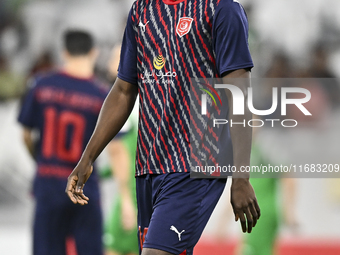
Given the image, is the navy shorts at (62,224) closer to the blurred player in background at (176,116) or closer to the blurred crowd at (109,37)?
the blurred player in background at (176,116)

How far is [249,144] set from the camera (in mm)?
2279

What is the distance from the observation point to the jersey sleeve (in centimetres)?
230

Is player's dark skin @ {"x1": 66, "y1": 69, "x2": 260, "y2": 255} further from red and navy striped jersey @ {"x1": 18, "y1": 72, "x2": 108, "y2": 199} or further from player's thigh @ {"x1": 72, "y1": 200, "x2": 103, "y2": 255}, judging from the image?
player's thigh @ {"x1": 72, "y1": 200, "x2": 103, "y2": 255}

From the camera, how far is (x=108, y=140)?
2684mm

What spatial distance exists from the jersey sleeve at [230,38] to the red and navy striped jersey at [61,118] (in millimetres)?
2160

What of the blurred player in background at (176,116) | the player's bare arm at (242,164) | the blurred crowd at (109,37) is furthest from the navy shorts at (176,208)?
the blurred crowd at (109,37)

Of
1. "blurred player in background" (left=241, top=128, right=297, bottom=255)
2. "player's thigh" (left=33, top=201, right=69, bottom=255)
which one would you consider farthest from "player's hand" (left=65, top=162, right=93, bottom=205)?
"blurred player in background" (left=241, top=128, right=297, bottom=255)

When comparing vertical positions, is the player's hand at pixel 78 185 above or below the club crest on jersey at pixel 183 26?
below

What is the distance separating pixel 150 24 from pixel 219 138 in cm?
58

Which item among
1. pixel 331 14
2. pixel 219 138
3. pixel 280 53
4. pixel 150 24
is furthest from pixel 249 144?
pixel 331 14

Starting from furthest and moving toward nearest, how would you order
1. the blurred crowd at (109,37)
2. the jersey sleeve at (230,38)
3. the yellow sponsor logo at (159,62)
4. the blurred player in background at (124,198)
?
the blurred crowd at (109,37)
the blurred player in background at (124,198)
the yellow sponsor logo at (159,62)
the jersey sleeve at (230,38)

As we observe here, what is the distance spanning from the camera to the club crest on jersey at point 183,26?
7.84 feet

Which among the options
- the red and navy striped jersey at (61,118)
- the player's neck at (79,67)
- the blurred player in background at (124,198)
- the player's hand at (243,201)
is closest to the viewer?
the player's hand at (243,201)

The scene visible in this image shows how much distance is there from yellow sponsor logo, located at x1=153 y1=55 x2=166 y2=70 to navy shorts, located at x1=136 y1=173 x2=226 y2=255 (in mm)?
462
